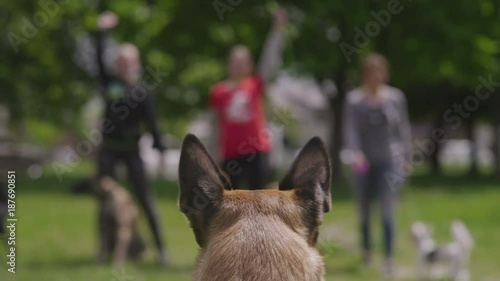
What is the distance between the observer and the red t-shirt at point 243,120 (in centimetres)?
781

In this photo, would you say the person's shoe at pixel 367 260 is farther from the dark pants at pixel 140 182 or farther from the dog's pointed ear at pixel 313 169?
the dog's pointed ear at pixel 313 169

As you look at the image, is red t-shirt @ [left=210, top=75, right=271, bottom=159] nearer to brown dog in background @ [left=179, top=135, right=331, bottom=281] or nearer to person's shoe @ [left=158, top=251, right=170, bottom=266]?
person's shoe @ [left=158, top=251, right=170, bottom=266]

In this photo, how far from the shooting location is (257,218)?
281cm

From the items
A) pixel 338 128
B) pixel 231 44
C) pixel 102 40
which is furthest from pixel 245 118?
pixel 338 128

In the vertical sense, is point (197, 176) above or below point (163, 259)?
above

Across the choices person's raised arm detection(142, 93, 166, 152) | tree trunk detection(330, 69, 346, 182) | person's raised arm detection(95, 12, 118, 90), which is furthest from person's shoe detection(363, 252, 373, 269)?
tree trunk detection(330, 69, 346, 182)

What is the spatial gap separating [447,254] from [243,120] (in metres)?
2.39

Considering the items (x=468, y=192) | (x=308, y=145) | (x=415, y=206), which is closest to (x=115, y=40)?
(x=415, y=206)

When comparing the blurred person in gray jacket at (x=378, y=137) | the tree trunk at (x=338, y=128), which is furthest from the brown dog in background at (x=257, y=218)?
the tree trunk at (x=338, y=128)

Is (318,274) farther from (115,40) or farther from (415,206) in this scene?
(115,40)

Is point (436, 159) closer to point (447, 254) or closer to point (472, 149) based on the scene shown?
point (472, 149)

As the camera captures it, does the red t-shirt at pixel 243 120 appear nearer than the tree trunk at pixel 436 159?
Yes

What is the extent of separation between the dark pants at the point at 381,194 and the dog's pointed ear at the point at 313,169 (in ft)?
17.9

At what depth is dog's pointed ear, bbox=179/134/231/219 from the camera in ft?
9.75
